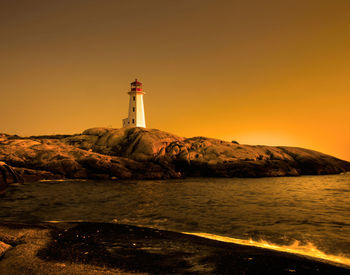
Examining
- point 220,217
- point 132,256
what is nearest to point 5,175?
point 220,217

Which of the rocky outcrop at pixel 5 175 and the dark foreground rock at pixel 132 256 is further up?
the rocky outcrop at pixel 5 175

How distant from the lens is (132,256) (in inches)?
192

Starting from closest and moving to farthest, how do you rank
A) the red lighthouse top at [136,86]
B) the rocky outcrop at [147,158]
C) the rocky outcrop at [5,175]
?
the rocky outcrop at [5,175]
the rocky outcrop at [147,158]
the red lighthouse top at [136,86]

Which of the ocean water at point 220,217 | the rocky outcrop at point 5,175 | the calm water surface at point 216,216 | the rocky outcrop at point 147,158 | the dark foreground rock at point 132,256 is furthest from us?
the rocky outcrop at point 147,158

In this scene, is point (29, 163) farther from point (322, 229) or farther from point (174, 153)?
point (322, 229)

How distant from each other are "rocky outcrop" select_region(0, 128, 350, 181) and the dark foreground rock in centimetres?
2218

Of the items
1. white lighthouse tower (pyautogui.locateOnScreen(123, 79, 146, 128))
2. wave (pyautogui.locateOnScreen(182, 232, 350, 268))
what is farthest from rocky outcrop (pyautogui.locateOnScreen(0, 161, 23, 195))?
white lighthouse tower (pyautogui.locateOnScreen(123, 79, 146, 128))

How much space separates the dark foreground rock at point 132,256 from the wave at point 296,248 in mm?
468

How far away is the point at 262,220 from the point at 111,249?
6.39 m

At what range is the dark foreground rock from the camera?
422 centimetres

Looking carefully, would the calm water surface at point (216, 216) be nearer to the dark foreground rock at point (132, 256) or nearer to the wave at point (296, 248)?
the wave at point (296, 248)

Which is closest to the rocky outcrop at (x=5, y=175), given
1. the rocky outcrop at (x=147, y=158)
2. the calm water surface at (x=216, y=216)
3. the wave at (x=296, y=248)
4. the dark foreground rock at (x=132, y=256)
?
the calm water surface at (x=216, y=216)

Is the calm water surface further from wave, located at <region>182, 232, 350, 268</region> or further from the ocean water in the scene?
wave, located at <region>182, 232, 350, 268</region>

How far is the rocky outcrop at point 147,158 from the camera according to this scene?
91.4ft
